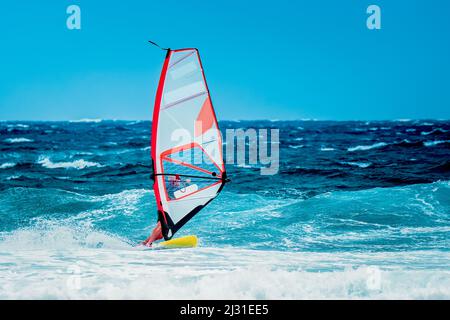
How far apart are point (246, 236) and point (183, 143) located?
2.27 meters

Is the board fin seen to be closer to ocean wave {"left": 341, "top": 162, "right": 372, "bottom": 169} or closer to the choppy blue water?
the choppy blue water

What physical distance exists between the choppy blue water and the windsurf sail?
0.47 meters

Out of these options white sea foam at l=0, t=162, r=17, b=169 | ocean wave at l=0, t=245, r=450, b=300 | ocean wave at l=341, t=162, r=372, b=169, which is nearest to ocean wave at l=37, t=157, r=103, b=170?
white sea foam at l=0, t=162, r=17, b=169

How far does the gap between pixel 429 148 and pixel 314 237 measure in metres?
18.9

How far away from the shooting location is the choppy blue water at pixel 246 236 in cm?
458

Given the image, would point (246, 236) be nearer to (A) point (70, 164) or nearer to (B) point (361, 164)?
(B) point (361, 164)

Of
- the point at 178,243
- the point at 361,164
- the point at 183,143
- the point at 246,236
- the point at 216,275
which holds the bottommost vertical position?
the point at 361,164

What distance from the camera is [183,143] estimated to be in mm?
7035

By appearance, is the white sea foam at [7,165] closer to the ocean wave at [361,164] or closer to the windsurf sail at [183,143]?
the ocean wave at [361,164]

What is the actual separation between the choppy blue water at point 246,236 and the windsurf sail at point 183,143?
1.54 ft

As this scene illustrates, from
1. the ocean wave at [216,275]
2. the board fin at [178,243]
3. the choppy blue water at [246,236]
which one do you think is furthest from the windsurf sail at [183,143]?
the ocean wave at [216,275]

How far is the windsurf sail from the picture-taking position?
6.68 m

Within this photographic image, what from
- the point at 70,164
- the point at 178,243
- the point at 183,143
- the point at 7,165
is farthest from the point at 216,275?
the point at 7,165
